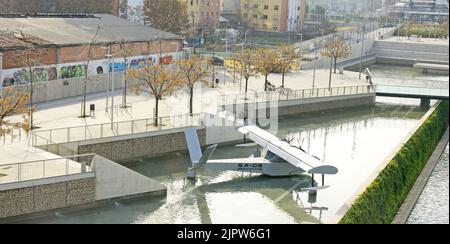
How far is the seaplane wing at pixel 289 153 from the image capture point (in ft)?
82.2

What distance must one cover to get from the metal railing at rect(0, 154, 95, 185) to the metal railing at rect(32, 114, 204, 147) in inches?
111

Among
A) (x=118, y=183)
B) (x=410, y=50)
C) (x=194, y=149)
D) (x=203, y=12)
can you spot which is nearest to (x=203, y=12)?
(x=203, y=12)

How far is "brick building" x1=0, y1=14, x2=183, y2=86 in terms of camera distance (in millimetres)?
34469

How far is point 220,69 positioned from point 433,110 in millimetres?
14174

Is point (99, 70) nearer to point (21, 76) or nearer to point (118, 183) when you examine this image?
point (21, 76)

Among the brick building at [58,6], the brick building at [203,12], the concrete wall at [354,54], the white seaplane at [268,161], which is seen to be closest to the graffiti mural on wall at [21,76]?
the white seaplane at [268,161]

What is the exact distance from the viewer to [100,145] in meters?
27.9

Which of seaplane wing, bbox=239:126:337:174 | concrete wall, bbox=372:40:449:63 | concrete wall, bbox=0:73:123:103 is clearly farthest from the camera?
concrete wall, bbox=372:40:449:63

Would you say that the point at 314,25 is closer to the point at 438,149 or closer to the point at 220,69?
the point at 220,69

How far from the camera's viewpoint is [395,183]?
25469mm

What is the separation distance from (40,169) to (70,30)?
19.7 m

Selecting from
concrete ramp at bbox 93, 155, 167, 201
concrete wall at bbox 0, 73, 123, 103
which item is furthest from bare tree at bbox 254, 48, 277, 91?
concrete ramp at bbox 93, 155, 167, 201

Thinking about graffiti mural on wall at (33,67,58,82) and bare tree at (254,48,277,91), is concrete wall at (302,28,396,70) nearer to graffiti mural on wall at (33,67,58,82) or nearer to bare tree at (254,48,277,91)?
bare tree at (254,48,277,91)
